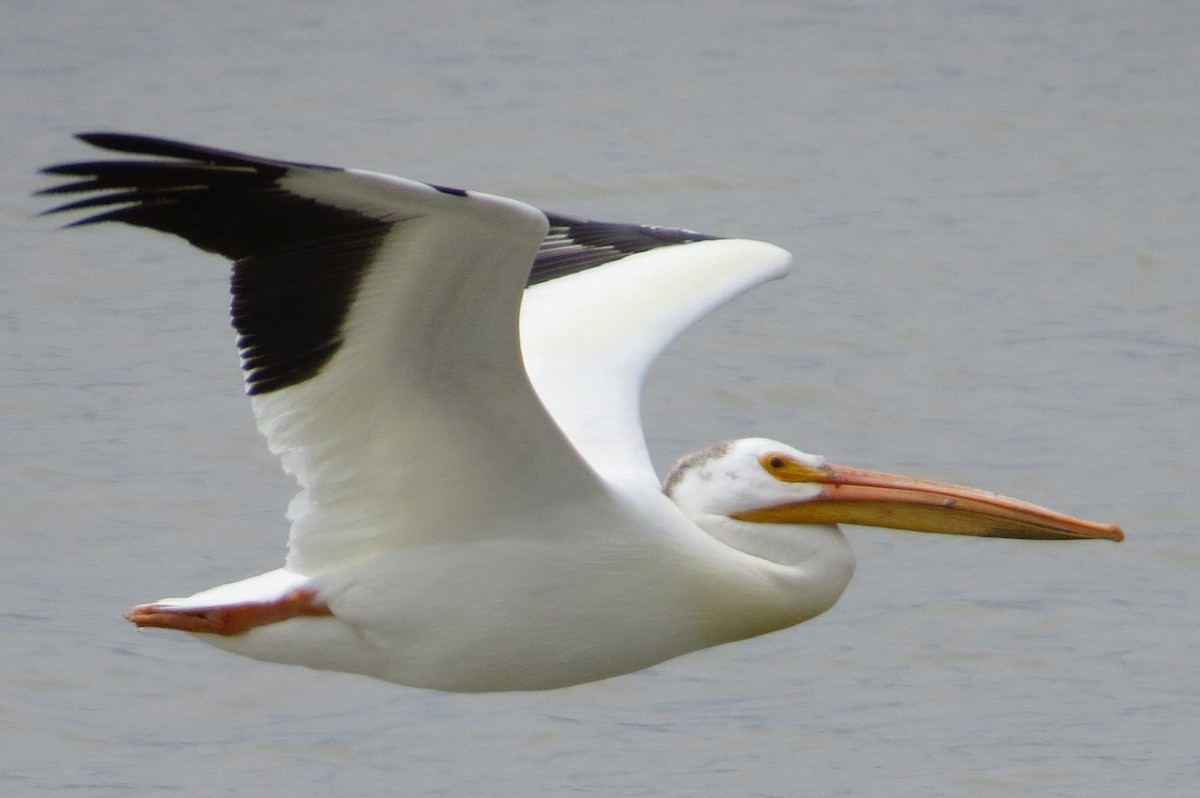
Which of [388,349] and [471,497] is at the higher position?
[388,349]

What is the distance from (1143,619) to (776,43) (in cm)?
912

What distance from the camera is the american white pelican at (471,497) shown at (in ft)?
17.7

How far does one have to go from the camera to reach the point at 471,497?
6113 millimetres

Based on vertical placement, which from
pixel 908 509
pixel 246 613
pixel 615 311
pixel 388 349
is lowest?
pixel 246 613

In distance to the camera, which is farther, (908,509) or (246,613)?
(908,509)

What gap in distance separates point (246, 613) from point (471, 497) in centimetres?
72

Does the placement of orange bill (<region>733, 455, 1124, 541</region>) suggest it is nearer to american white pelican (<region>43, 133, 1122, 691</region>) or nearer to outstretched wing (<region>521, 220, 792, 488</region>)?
american white pelican (<region>43, 133, 1122, 691</region>)

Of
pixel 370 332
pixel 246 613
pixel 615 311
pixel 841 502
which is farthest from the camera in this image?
pixel 615 311

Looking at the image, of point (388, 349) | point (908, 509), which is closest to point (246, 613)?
point (388, 349)

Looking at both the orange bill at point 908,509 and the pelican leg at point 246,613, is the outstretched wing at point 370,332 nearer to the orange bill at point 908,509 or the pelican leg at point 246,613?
the pelican leg at point 246,613

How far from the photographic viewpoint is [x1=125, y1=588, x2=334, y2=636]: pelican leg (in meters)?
6.21

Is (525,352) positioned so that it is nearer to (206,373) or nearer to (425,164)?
(206,373)

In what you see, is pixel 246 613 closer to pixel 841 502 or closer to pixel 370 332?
pixel 370 332

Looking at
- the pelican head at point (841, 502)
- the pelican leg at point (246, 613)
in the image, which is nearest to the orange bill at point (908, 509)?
the pelican head at point (841, 502)
